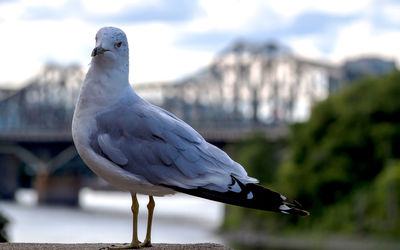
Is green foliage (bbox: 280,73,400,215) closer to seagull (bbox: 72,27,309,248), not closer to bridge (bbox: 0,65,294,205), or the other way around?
bridge (bbox: 0,65,294,205)

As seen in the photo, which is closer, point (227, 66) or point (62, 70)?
point (227, 66)

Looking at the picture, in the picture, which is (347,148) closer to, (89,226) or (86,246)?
(89,226)

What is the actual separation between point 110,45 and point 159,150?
0.75 m

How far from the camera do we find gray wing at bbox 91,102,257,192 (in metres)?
5.43

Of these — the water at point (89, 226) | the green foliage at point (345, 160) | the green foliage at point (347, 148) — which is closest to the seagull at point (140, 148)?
the water at point (89, 226)

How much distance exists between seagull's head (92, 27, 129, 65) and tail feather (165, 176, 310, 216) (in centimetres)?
102

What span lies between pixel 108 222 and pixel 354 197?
24.7 meters

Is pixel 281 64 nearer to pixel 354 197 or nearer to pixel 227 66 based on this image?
pixel 227 66

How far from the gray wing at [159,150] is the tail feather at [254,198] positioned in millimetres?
45

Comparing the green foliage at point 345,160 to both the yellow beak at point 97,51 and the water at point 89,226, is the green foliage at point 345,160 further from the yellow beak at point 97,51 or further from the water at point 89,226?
the yellow beak at point 97,51

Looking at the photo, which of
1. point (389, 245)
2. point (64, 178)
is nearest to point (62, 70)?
point (64, 178)

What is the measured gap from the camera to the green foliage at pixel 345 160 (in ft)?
146

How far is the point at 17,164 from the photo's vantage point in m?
92.2

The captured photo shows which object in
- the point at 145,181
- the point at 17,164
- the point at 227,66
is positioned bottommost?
the point at 145,181
